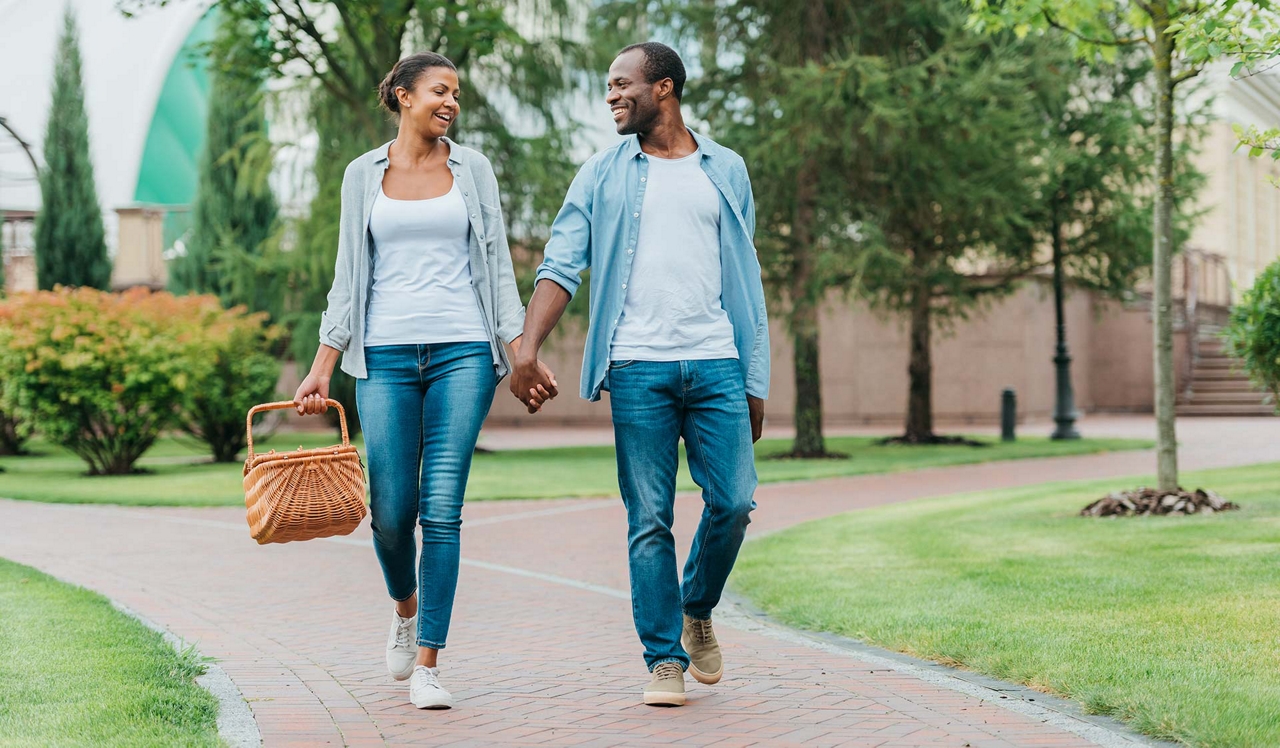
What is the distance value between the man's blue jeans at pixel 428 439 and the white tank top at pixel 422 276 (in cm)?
5

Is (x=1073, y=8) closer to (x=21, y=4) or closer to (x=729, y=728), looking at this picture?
(x=729, y=728)

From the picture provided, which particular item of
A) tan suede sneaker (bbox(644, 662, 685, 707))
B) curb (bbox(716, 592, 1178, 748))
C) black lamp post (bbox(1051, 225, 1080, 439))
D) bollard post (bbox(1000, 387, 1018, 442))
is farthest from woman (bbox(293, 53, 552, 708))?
bollard post (bbox(1000, 387, 1018, 442))

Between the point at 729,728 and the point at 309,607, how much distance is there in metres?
3.31

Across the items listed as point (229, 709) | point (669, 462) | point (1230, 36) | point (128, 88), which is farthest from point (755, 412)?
point (128, 88)

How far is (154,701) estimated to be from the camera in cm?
449

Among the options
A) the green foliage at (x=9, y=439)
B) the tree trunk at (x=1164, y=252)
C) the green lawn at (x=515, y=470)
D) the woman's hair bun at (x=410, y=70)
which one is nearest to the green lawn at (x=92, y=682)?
the woman's hair bun at (x=410, y=70)

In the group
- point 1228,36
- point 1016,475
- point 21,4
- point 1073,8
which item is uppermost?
point 21,4

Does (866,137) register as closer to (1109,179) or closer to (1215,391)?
(1109,179)

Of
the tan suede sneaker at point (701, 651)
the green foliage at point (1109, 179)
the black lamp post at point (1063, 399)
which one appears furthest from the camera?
the black lamp post at point (1063, 399)

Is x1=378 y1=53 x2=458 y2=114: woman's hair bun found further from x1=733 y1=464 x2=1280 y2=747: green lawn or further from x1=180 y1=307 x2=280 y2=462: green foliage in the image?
x1=180 y1=307 x2=280 y2=462: green foliage

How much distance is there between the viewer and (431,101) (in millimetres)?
4727

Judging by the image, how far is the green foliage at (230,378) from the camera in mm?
18422

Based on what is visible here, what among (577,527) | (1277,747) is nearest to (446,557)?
(1277,747)

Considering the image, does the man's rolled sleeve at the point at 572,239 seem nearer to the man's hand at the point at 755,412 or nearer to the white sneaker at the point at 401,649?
the man's hand at the point at 755,412
